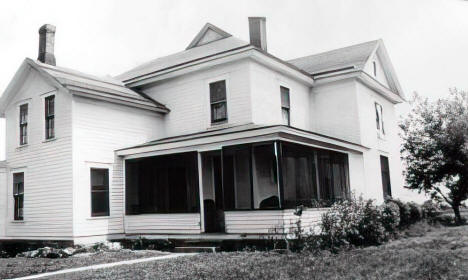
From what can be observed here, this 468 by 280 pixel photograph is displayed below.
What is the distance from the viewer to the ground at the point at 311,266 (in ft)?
27.6

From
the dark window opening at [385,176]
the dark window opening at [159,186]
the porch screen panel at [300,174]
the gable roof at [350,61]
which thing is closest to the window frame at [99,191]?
the dark window opening at [159,186]

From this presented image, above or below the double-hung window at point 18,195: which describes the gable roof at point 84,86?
above

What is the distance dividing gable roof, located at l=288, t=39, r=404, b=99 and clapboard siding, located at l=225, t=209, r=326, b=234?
869cm

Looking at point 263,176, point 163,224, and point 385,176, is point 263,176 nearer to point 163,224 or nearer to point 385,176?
point 163,224

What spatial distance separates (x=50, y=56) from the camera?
1944cm

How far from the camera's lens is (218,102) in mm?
18047

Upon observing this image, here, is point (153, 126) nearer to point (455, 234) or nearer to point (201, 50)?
point (201, 50)

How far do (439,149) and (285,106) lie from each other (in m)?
8.99

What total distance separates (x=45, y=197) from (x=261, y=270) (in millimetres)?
10409

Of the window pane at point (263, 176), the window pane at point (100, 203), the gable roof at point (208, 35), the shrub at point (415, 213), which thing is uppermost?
the gable roof at point (208, 35)

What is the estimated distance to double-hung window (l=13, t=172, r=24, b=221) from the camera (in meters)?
17.9

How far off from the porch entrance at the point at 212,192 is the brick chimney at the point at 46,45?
8.15m

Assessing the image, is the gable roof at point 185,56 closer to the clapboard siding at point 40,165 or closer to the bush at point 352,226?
the clapboard siding at point 40,165

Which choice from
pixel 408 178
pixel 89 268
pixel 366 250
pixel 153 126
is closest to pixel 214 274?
pixel 89 268
